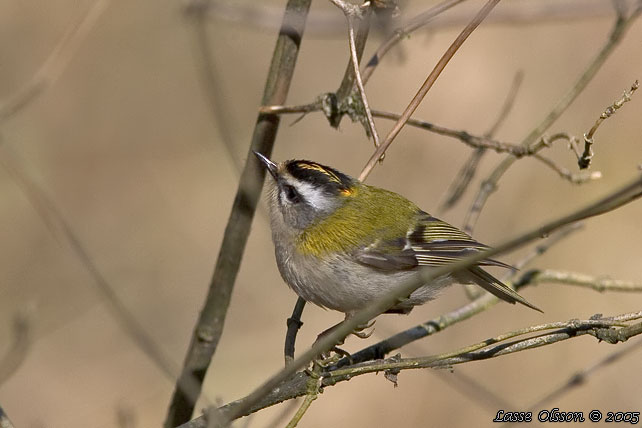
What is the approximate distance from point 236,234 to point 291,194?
19.1 inches

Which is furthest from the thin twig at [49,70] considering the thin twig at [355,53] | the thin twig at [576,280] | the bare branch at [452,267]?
the thin twig at [576,280]

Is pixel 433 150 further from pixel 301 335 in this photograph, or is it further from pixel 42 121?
pixel 42 121

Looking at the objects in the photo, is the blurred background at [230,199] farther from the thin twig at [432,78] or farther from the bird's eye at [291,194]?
the thin twig at [432,78]

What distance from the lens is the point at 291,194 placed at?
3266 mm

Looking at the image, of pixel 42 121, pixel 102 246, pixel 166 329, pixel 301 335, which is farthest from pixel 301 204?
pixel 42 121

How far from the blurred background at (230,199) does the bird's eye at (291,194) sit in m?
2.68

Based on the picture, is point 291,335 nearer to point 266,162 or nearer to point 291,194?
point 266,162

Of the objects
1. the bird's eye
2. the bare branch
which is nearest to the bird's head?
the bird's eye

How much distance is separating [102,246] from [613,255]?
4.21 m

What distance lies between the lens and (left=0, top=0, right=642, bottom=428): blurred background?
5.92 meters

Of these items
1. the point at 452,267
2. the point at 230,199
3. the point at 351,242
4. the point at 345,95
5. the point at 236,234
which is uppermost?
the point at 230,199

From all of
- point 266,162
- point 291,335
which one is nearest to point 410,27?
point 266,162

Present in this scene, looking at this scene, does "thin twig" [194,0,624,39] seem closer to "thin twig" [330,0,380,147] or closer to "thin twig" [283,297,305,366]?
"thin twig" [330,0,380,147]

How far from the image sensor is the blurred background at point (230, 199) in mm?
5922
